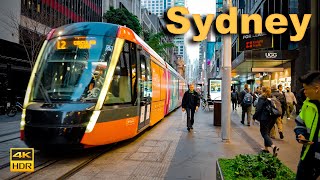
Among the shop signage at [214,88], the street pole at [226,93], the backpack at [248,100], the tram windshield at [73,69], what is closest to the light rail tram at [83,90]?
the tram windshield at [73,69]

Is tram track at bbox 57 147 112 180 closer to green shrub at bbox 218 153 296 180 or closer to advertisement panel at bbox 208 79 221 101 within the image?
green shrub at bbox 218 153 296 180

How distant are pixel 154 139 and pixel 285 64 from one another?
67.7ft

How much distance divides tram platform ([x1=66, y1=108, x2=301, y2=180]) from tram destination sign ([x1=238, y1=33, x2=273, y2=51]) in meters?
15.6

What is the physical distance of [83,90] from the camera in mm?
8414

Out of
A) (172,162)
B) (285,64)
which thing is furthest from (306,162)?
(285,64)

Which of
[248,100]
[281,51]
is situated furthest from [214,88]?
[248,100]

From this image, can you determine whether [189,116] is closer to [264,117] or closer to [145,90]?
[145,90]

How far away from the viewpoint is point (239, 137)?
1227 cm

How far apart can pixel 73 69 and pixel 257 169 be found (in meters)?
5.18

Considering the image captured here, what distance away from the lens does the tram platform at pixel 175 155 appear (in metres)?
6.98

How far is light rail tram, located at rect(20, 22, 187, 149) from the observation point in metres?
7.88

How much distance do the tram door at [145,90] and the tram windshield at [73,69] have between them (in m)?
2.05

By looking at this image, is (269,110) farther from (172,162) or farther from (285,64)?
(285,64)

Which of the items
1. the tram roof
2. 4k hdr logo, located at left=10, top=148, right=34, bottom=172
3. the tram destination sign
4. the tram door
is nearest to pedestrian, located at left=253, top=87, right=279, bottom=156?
the tram door
